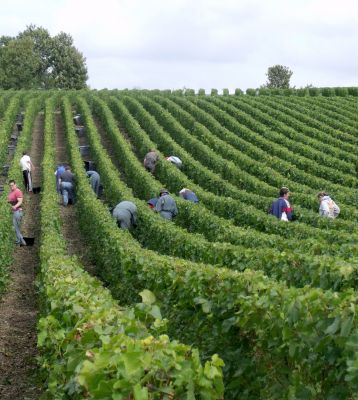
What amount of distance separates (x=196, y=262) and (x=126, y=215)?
17.8ft

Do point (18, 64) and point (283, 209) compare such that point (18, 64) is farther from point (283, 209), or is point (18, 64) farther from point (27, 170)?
point (283, 209)

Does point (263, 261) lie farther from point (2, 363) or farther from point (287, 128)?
point (287, 128)

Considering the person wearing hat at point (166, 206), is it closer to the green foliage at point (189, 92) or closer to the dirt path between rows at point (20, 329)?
the dirt path between rows at point (20, 329)

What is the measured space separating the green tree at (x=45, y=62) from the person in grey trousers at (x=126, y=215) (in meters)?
72.3

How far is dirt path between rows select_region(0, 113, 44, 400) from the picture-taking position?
33.3 ft

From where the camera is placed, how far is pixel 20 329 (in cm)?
1270

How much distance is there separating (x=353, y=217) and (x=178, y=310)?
35.0 ft

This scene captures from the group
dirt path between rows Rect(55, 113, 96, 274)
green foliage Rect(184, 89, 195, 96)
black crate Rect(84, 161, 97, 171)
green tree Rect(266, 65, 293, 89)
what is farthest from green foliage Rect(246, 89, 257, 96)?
green tree Rect(266, 65, 293, 89)

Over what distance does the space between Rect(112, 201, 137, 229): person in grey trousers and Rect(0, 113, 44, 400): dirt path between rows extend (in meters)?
2.34

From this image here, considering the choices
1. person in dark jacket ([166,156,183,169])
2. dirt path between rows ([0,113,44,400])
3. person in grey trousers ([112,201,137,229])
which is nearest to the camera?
dirt path between rows ([0,113,44,400])

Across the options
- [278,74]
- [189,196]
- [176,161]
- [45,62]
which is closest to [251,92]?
[176,161]

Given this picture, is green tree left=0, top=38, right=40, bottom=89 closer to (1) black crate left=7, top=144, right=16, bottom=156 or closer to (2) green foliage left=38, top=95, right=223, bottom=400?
(1) black crate left=7, top=144, right=16, bottom=156

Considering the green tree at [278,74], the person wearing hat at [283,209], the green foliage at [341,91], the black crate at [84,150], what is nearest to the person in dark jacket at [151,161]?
the black crate at [84,150]

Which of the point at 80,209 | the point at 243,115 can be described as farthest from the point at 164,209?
the point at 243,115
